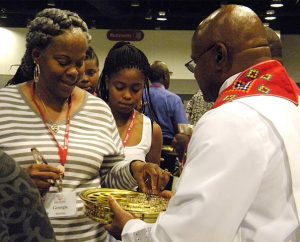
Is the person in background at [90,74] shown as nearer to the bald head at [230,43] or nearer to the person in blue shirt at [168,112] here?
the person in blue shirt at [168,112]

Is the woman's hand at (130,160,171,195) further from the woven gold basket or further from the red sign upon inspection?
the red sign

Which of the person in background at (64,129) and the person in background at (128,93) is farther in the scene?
the person in background at (128,93)

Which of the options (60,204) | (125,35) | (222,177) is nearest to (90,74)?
(60,204)

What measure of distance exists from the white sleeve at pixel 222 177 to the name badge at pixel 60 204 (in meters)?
0.67

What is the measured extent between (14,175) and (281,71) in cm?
82

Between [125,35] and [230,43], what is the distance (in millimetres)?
8637

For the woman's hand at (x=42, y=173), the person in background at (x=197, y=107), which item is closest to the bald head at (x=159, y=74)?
the person in background at (x=197, y=107)

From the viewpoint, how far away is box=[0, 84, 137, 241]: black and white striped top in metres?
1.79

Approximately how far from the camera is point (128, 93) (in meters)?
2.66

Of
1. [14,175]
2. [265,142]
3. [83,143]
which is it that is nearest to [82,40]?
[83,143]

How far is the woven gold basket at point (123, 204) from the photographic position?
1.58m

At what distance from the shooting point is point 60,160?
181 cm

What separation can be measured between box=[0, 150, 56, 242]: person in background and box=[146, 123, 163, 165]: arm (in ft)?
6.78

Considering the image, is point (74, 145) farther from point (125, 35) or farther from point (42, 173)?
point (125, 35)
